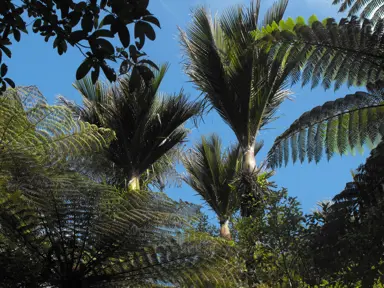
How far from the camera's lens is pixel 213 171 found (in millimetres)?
8750

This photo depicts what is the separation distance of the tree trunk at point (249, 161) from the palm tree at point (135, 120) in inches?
49.8

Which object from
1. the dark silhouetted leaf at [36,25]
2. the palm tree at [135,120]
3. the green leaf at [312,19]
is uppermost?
the palm tree at [135,120]

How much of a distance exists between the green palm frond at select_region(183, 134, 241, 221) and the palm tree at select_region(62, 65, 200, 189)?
1513mm

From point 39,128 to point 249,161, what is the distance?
2.60m

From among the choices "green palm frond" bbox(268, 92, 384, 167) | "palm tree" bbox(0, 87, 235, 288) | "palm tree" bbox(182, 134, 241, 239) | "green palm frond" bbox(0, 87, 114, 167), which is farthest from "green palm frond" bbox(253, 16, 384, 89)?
"palm tree" bbox(182, 134, 241, 239)

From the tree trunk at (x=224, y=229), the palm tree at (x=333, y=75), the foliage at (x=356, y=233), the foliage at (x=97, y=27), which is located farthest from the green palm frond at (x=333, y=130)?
the foliage at (x=97, y=27)

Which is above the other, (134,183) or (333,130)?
(134,183)

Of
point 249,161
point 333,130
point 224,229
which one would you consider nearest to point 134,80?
point 333,130

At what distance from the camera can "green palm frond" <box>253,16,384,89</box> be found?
473 centimetres

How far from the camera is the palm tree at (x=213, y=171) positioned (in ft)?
27.4

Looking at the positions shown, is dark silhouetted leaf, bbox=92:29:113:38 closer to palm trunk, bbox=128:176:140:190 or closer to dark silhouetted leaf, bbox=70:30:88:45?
dark silhouetted leaf, bbox=70:30:88:45

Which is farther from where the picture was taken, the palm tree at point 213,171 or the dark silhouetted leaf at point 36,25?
the palm tree at point 213,171

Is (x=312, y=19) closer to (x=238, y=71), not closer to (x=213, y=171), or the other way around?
(x=238, y=71)

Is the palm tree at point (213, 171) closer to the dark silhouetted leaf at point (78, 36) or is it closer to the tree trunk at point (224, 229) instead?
the tree trunk at point (224, 229)
